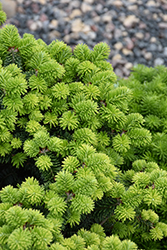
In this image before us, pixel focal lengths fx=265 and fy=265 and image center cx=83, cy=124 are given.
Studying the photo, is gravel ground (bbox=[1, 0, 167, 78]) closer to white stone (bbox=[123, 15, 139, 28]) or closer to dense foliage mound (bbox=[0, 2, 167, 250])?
white stone (bbox=[123, 15, 139, 28])

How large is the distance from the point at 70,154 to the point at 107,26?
3.51 meters

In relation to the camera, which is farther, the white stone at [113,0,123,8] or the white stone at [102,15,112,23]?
the white stone at [113,0,123,8]

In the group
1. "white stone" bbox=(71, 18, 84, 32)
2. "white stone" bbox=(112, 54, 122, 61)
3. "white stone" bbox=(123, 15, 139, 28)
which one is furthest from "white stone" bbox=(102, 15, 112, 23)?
"white stone" bbox=(112, 54, 122, 61)

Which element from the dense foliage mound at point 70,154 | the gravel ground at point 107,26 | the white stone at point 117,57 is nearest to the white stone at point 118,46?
the gravel ground at point 107,26

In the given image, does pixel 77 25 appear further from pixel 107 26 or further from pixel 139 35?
pixel 139 35

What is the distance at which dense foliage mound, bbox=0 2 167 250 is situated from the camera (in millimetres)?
1044

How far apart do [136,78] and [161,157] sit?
884 millimetres

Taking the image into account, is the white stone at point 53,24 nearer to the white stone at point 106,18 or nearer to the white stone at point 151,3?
the white stone at point 106,18

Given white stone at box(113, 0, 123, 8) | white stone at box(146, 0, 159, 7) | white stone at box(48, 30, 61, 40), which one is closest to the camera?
white stone at box(48, 30, 61, 40)

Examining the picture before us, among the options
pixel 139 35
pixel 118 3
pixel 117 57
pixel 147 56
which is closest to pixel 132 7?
pixel 118 3

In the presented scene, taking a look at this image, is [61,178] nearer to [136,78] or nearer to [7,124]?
[7,124]

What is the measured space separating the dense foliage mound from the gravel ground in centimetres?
275

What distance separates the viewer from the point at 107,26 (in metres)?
4.30

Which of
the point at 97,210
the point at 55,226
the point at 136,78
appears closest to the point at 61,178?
the point at 55,226
